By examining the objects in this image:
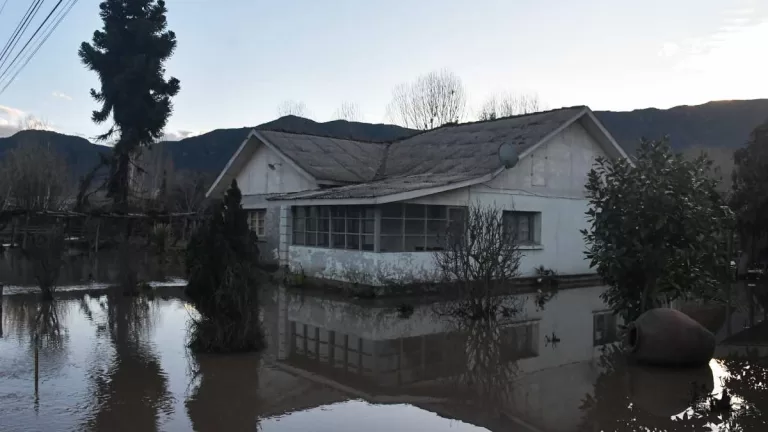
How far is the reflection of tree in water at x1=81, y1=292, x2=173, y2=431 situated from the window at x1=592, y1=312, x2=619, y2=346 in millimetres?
7651

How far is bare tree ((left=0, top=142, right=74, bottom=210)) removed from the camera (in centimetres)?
3983

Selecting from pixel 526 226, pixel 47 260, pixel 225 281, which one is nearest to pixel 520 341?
pixel 225 281

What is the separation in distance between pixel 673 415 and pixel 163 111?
3322 centimetres

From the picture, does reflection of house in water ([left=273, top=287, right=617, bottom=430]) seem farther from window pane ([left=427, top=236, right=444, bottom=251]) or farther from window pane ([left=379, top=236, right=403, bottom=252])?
window pane ([left=379, top=236, right=403, bottom=252])

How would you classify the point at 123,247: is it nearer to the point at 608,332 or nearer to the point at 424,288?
the point at 424,288

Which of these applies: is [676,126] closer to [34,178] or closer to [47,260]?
[34,178]

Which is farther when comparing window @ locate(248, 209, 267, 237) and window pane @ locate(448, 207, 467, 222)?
window @ locate(248, 209, 267, 237)

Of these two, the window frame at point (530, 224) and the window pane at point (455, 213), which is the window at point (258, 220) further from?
the window frame at point (530, 224)

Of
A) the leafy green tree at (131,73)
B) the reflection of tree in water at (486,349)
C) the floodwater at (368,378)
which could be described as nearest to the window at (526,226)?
the reflection of tree in water at (486,349)

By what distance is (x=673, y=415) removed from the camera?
7.36m

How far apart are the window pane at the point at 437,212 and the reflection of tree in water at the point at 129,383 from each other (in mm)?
8469

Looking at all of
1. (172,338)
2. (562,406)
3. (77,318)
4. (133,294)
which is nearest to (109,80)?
(133,294)

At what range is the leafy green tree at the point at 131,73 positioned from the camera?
35.0 meters

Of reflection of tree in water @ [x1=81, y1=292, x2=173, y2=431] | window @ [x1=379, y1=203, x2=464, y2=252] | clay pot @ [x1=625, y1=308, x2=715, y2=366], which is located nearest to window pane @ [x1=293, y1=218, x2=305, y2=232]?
window @ [x1=379, y1=203, x2=464, y2=252]
